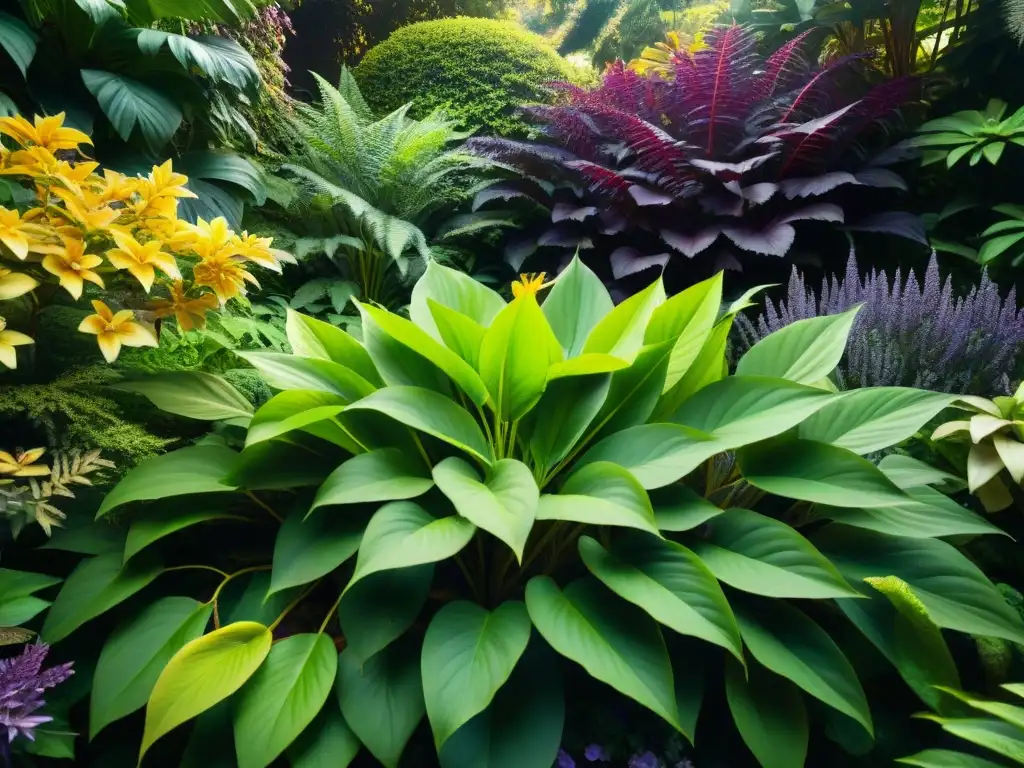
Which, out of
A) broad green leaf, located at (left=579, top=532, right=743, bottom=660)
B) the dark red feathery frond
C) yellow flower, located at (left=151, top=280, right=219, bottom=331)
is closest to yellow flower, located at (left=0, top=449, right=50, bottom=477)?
yellow flower, located at (left=151, top=280, right=219, bottom=331)

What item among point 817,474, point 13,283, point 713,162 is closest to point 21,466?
point 13,283

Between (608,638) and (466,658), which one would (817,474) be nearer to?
(608,638)

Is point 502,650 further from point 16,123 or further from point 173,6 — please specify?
point 173,6

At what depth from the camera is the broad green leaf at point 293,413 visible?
104cm

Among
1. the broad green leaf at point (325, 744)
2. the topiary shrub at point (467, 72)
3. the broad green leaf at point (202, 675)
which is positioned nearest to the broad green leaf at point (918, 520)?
the broad green leaf at point (325, 744)

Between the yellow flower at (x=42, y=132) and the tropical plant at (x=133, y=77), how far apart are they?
1.92 ft

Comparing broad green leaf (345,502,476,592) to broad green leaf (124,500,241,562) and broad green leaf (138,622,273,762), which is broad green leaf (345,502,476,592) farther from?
broad green leaf (124,500,241,562)

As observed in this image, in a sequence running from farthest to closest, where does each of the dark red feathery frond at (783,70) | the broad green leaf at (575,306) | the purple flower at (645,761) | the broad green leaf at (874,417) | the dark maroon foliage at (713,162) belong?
1. the dark red feathery frond at (783,70)
2. the dark maroon foliage at (713,162)
3. the broad green leaf at (575,306)
4. the broad green leaf at (874,417)
5. the purple flower at (645,761)

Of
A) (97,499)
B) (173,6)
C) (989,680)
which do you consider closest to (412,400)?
(97,499)

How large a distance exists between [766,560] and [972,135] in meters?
2.17

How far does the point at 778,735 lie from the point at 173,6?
2.49m

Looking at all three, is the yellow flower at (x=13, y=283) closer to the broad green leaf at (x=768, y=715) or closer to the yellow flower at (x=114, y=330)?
the yellow flower at (x=114, y=330)

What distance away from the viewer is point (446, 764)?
0.89 meters

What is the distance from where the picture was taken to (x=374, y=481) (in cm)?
102
